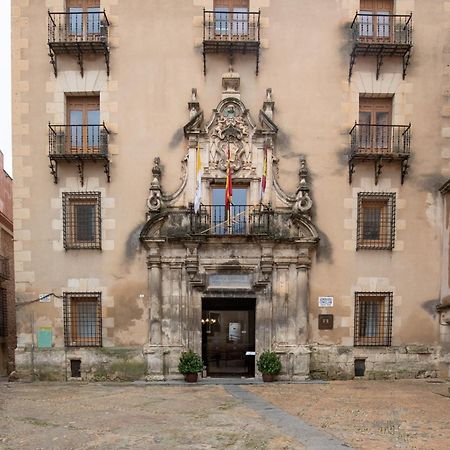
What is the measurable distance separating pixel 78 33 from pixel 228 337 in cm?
1032

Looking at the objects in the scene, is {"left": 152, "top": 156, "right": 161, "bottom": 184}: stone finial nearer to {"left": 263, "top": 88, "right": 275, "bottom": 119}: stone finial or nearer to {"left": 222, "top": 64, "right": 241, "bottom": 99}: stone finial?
{"left": 222, "top": 64, "right": 241, "bottom": 99}: stone finial

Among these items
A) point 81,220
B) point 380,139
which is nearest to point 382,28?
point 380,139

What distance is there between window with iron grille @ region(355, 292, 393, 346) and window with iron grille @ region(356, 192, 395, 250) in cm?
151

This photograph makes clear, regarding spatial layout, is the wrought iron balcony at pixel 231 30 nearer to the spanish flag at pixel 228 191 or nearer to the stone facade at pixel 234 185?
the stone facade at pixel 234 185

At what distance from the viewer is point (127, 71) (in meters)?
14.5

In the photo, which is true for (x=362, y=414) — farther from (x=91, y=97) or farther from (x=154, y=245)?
(x=91, y=97)

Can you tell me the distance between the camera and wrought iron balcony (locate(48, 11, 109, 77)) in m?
14.1

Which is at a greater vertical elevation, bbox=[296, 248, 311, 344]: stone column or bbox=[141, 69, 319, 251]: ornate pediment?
bbox=[141, 69, 319, 251]: ornate pediment

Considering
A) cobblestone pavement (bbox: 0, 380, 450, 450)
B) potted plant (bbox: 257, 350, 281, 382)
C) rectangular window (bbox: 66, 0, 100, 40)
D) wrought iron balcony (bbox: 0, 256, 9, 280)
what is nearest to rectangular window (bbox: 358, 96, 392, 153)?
potted plant (bbox: 257, 350, 281, 382)

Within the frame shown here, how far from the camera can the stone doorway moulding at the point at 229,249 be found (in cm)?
1408

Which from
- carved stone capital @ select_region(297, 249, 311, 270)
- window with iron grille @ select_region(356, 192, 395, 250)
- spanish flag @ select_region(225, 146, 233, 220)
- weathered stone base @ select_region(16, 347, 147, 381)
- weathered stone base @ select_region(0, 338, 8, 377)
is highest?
spanish flag @ select_region(225, 146, 233, 220)

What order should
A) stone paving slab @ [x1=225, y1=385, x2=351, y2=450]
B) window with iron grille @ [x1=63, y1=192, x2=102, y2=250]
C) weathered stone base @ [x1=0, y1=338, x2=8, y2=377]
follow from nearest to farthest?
A: stone paving slab @ [x1=225, y1=385, x2=351, y2=450], window with iron grille @ [x1=63, y1=192, x2=102, y2=250], weathered stone base @ [x1=0, y1=338, x2=8, y2=377]

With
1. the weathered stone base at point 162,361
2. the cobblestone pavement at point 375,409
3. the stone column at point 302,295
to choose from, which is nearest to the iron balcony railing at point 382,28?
the stone column at point 302,295

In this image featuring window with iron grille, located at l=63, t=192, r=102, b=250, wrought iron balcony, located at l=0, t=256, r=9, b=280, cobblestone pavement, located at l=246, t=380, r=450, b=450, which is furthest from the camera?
wrought iron balcony, located at l=0, t=256, r=9, b=280
